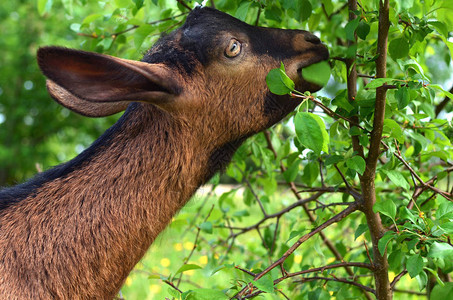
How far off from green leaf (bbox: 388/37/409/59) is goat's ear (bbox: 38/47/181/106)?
3.32 feet

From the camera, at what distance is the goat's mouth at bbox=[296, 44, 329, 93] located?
2.72 metres

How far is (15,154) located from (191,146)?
9237 millimetres

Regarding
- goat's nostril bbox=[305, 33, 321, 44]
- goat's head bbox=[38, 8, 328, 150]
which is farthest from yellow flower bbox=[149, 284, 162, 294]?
goat's nostril bbox=[305, 33, 321, 44]

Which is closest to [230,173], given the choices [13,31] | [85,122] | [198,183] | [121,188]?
[198,183]

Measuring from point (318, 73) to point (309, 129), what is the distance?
2.41 feet

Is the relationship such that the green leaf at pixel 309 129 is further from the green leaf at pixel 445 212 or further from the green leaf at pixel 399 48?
the green leaf at pixel 399 48

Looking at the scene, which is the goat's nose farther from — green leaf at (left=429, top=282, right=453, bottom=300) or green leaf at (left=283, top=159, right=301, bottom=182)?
green leaf at (left=429, top=282, right=453, bottom=300)

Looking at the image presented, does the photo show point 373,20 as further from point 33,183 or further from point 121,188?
point 33,183

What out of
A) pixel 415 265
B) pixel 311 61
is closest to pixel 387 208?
pixel 415 265

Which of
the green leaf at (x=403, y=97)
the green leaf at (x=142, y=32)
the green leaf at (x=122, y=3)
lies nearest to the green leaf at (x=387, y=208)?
the green leaf at (x=403, y=97)

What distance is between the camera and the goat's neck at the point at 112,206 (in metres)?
2.47

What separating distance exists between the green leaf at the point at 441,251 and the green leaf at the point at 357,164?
1.63 feet

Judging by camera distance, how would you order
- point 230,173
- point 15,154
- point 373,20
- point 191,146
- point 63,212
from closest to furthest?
point 373,20 < point 63,212 < point 191,146 < point 230,173 < point 15,154

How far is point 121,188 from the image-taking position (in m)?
2.59
